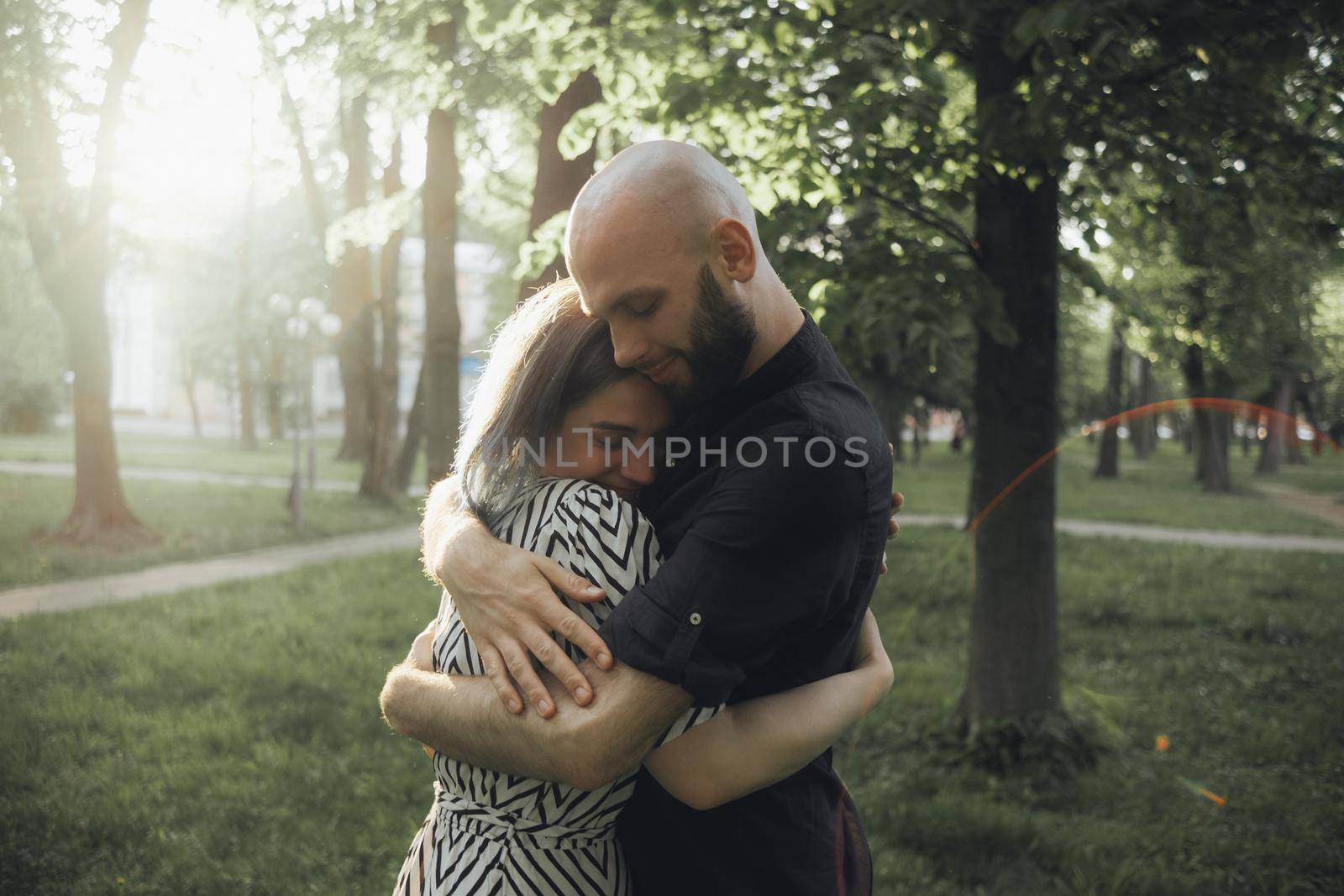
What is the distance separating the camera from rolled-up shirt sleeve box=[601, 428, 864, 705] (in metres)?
1.44

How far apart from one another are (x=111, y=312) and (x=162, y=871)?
9.76 metres

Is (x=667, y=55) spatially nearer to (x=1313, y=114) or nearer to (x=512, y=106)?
(x=1313, y=114)

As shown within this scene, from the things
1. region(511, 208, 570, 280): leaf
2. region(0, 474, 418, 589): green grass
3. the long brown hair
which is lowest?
region(0, 474, 418, 589): green grass

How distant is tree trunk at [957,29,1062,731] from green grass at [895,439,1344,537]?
285mm

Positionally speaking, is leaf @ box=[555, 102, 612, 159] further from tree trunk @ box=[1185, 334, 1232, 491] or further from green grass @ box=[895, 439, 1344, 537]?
tree trunk @ box=[1185, 334, 1232, 491]

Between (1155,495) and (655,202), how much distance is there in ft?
77.8

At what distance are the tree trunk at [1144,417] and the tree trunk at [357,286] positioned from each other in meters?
26.3

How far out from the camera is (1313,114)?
5086mm

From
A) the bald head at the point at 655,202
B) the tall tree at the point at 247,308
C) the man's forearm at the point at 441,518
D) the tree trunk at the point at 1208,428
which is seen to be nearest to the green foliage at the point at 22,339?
the tall tree at the point at 247,308

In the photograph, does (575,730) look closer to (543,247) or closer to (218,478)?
(543,247)

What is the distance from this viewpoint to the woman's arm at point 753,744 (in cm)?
Result: 158

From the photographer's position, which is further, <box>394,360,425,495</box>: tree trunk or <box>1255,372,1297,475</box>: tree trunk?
<box>1255,372,1297,475</box>: tree trunk

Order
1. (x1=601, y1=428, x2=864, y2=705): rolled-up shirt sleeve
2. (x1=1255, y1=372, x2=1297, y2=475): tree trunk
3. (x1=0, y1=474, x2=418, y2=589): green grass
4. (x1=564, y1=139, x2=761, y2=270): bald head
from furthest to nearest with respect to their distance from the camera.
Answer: (x1=1255, y1=372, x2=1297, y2=475): tree trunk, (x1=0, y1=474, x2=418, y2=589): green grass, (x1=564, y1=139, x2=761, y2=270): bald head, (x1=601, y1=428, x2=864, y2=705): rolled-up shirt sleeve

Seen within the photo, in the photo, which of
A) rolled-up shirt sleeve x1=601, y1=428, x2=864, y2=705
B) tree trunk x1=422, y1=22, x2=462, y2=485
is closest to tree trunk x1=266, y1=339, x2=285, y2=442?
tree trunk x1=422, y1=22, x2=462, y2=485
